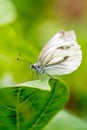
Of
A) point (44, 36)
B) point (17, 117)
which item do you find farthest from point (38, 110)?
point (44, 36)

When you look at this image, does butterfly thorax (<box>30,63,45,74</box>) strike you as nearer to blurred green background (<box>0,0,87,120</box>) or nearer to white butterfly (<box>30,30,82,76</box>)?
white butterfly (<box>30,30,82,76</box>)

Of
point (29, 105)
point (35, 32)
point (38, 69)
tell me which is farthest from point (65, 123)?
point (35, 32)

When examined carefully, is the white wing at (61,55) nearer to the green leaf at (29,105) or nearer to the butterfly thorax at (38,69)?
the butterfly thorax at (38,69)

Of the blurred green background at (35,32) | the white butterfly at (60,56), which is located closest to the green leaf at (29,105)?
the white butterfly at (60,56)

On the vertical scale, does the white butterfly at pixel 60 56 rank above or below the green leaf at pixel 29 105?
above

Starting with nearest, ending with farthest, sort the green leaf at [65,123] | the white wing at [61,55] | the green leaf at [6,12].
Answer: the white wing at [61,55]
the green leaf at [65,123]
the green leaf at [6,12]

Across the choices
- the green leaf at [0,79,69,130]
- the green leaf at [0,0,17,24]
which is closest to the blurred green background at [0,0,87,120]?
the green leaf at [0,0,17,24]

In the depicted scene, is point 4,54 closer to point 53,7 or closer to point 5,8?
point 5,8
